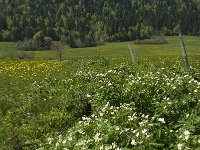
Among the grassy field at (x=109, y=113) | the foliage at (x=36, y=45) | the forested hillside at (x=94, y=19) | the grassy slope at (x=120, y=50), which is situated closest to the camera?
the grassy field at (x=109, y=113)

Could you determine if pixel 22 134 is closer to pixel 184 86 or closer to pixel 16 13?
pixel 184 86

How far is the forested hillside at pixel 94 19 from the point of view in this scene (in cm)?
14550

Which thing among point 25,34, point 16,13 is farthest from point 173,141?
point 16,13

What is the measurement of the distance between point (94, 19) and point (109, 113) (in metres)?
155

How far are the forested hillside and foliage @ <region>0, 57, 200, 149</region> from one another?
356 feet

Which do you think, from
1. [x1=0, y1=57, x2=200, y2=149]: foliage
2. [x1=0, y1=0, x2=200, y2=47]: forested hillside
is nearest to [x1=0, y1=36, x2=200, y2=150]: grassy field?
[x1=0, y1=57, x2=200, y2=149]: foliage

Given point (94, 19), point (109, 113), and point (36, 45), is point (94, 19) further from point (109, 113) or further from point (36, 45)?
point (109, 113)

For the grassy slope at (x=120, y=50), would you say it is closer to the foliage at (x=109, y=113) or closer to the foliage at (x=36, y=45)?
the foliage at (x=36, y=45)

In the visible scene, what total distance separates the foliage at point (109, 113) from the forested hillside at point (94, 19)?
109 metres

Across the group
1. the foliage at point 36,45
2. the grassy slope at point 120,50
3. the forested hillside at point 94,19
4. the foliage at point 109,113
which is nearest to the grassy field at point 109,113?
the foliage at point 109,113

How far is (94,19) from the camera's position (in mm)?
165375

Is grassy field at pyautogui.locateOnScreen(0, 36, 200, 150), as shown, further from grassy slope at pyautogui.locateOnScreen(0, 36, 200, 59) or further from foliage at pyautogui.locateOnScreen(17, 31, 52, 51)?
foliage at pyautogui.locateOnScreen(17, 31, 52, 51)

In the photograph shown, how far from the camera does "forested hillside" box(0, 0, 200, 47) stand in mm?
145500

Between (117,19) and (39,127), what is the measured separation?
148m
